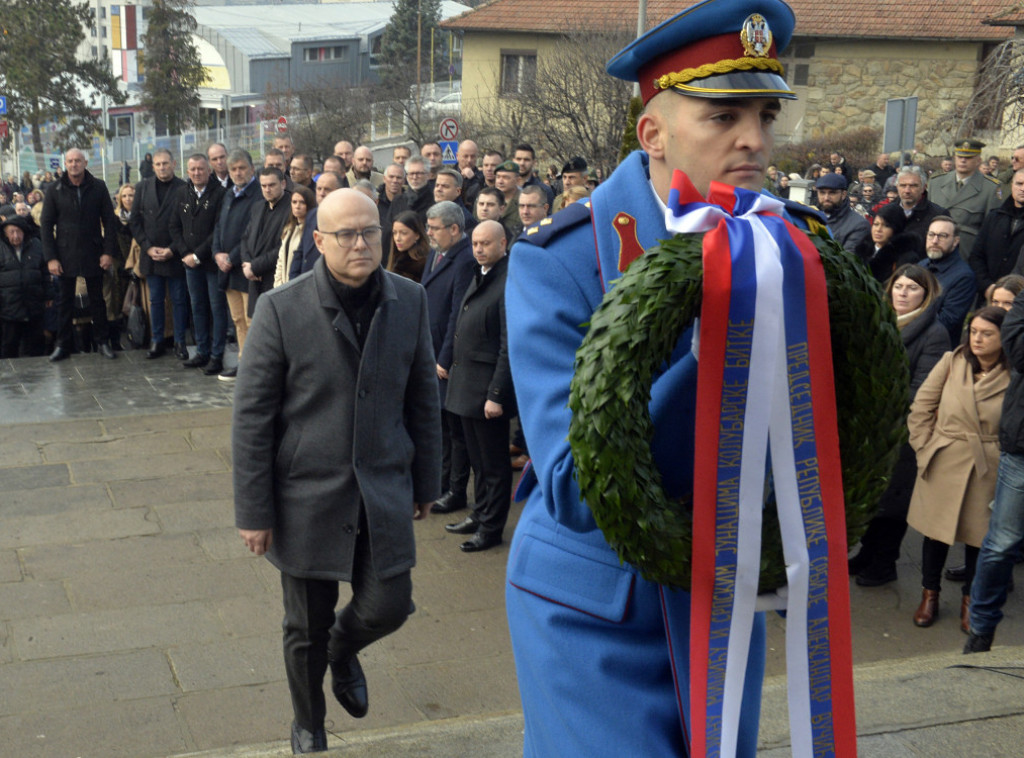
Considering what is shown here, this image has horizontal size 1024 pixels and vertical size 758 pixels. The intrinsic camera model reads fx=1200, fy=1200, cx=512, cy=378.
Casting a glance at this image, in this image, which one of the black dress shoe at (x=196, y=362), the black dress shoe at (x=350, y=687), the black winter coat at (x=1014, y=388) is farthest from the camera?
the black dress shoe at (x=196, y=362)

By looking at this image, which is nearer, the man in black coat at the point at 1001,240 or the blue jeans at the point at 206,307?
the man in black coat at the point at 1001,240

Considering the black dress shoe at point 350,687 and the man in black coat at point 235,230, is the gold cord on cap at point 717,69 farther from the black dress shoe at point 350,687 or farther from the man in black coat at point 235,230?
the man in black coat at point 235,230

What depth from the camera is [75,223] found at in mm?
11258

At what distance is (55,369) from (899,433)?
34.3 feet

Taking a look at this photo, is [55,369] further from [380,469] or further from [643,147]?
[643,147]

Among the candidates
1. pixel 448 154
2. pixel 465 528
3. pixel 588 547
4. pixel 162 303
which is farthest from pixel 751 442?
pixel 448 154

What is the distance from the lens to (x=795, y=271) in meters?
1.92

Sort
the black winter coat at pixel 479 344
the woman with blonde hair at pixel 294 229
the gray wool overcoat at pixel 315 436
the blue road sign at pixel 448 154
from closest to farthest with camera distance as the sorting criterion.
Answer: the gray wool overcoat at pixel 315 436
the black winter coat at pixel 479 344
the woman with blonde hair at pixel 294 229
the blue road sign at pixel 448 154

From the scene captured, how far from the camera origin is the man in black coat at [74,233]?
11.2 metres

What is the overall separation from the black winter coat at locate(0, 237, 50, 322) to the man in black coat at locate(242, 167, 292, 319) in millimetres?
2812

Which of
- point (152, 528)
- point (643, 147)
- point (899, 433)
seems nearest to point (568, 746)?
point (899, 433)

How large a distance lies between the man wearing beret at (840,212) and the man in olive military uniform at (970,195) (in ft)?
4.61

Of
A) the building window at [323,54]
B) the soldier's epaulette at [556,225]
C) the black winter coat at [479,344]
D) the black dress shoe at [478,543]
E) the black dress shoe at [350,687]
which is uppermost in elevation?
the building window at [323,54]

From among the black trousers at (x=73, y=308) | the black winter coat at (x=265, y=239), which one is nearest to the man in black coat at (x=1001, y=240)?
the black winter coat at (x=265, y=239)
